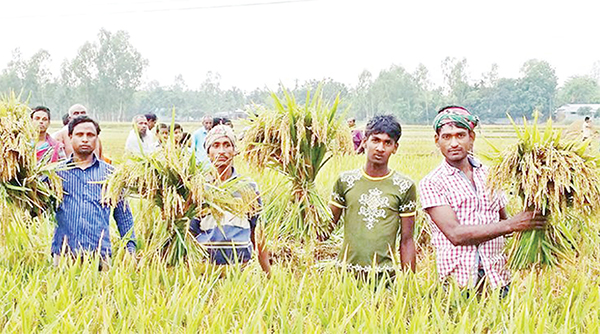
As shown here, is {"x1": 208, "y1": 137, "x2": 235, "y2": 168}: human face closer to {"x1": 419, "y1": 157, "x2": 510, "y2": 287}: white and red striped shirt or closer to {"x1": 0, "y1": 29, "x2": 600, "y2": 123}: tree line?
{"x1": 419, "y1": 157, "x2": 510, "y2": 287}: white and red striped shirt

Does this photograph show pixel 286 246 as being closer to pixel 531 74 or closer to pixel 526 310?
pixel 526 310

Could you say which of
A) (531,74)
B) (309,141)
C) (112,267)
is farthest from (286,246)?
(531,74)

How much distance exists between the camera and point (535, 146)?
Answer: 2.50 meters

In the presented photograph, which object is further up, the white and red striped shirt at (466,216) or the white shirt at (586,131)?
the white shirt at (586,131)

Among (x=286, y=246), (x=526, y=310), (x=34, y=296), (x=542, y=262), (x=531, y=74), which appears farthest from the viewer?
(x=531, y=74)

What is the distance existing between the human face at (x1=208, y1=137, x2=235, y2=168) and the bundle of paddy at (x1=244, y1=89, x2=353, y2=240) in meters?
0.11

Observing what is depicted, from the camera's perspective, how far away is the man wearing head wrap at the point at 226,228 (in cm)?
300

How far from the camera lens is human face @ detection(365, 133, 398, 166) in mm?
2973

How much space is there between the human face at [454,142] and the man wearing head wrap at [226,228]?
0.92 meters

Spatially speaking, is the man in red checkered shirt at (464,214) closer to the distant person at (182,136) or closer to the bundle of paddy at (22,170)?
the distant person at (182,136)

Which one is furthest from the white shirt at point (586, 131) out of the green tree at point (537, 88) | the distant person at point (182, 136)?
the green tree at point (537, 88)

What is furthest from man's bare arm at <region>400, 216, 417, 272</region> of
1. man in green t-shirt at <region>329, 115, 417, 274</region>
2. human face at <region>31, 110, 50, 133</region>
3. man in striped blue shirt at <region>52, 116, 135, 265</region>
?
human face at <region>31, 110, 50, 133</region>

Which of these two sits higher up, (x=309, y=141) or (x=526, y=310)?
(x=309, y=141)

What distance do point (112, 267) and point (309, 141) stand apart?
1136 mm
